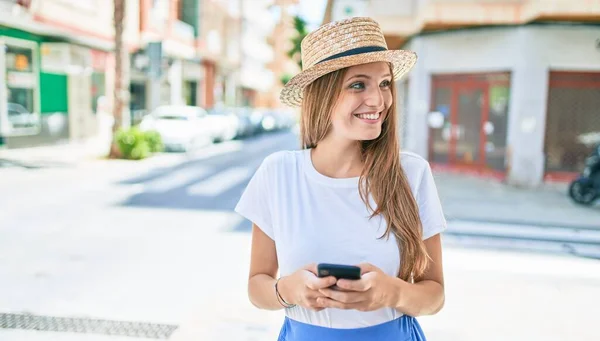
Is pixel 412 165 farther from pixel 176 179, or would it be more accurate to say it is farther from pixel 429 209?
pixel 176 179

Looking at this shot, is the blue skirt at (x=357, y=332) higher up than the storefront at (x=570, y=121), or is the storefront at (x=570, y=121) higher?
the storefront at (x=570, y=121)

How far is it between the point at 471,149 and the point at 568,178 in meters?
2.65

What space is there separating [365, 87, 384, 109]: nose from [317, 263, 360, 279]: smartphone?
1.94ft

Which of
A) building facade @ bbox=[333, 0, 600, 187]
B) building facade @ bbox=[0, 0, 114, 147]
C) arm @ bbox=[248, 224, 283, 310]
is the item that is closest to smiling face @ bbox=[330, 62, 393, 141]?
arm @ bbox=[248, 224, 283, 310]

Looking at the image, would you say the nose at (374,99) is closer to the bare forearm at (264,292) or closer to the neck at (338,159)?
the neck at (338,159)

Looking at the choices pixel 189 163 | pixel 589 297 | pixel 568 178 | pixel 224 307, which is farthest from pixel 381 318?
pixel 189 163

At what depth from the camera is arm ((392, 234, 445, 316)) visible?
1.60m

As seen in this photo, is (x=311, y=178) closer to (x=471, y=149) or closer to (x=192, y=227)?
(x=192, y=227)

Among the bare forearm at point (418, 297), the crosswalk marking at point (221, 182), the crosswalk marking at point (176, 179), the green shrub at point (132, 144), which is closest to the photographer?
the bare forearm at point (418, 297)

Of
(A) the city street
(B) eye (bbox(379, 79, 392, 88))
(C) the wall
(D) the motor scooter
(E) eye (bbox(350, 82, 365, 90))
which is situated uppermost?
(C) the wall

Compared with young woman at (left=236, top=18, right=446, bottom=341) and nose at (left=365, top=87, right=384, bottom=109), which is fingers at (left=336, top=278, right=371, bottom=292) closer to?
young woman at (left=236, top=18, right=446, bottom=341)

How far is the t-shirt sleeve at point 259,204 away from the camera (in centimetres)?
183

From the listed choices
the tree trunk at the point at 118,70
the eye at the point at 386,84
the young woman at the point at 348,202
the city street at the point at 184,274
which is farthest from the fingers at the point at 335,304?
the tree trunk at the point at 118,70

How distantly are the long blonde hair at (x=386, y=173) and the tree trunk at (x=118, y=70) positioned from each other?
15.1 metres
